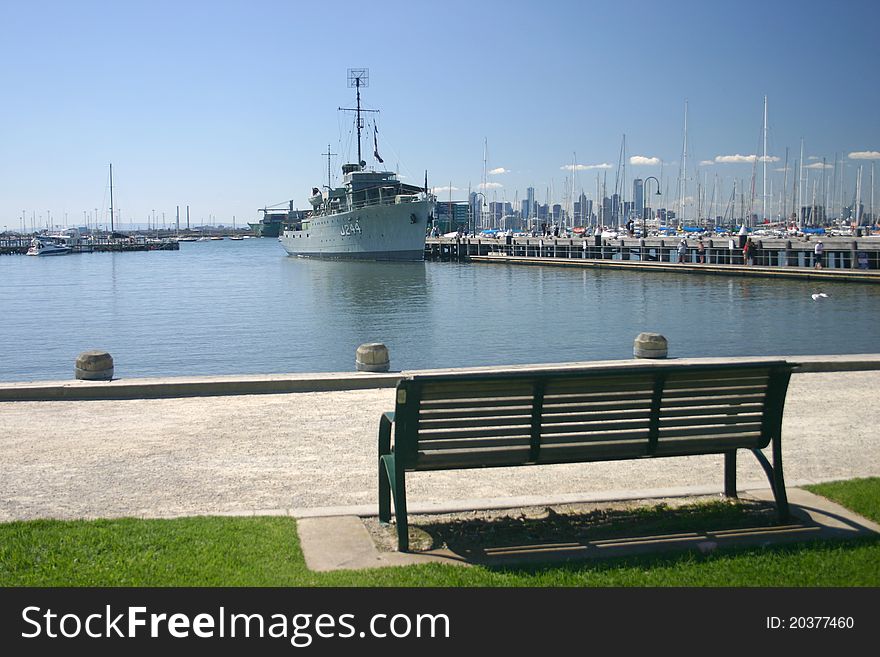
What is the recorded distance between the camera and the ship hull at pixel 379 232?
93875mm

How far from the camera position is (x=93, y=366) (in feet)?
43.0

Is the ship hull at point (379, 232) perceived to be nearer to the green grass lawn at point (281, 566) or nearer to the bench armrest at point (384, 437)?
the bench armrest at point (384, 437)

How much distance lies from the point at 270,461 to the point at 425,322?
28.2m

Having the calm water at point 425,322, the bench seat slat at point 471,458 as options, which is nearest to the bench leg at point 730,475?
the bench seat slat at point 471,458

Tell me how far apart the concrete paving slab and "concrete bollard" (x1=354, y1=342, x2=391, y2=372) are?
7352 millimetres

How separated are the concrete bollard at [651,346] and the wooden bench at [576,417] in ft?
29.0

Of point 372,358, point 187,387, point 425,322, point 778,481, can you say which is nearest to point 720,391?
point 778,481

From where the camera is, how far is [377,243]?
97.9 metres

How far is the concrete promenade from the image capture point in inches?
275

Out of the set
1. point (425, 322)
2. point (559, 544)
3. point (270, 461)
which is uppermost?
point (559, 544)

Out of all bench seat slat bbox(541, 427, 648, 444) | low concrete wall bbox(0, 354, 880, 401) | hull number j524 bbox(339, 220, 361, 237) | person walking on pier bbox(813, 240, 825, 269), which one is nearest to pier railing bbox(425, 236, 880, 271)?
person walking on pier bbox(813, 240, 825, 269)

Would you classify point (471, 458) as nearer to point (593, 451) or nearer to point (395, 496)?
point (395, 496)
